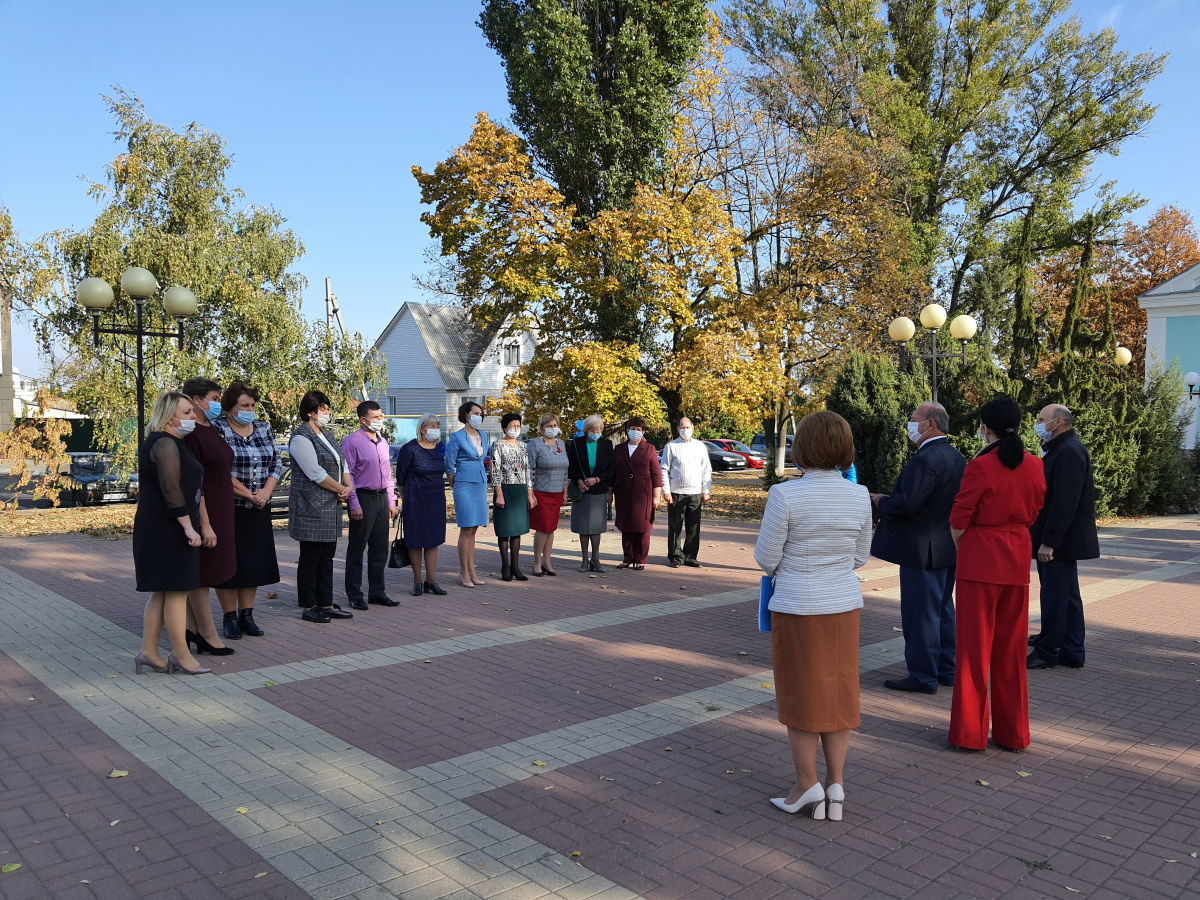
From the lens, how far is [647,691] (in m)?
6.01

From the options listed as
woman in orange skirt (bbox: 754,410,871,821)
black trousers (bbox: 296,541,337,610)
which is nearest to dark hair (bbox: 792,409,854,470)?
woman in orange skirt (bbox: 754,410,871,821)

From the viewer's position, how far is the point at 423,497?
916 cm

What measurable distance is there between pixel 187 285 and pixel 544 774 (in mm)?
19721

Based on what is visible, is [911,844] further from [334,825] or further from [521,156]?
[521,156]

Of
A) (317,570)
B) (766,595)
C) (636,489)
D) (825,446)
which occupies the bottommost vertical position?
(317,570)

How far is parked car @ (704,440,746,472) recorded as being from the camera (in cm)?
3722

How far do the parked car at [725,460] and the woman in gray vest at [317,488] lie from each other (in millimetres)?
29746

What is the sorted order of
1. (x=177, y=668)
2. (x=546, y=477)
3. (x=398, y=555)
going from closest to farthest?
(x=177, y=668)
(x=546, y=477)
(x=398, y=555)

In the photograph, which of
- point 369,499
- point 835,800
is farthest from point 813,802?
point 369,499

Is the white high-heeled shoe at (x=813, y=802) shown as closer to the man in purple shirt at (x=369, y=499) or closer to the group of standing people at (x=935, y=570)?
the group of standing people at (x=935, y=570)

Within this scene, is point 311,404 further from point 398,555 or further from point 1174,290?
point 1174,290

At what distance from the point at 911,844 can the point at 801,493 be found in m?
1.56

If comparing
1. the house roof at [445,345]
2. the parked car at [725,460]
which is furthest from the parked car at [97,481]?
the house roof at [445,345]

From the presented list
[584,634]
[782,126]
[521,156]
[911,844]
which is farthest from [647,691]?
[782,126]
